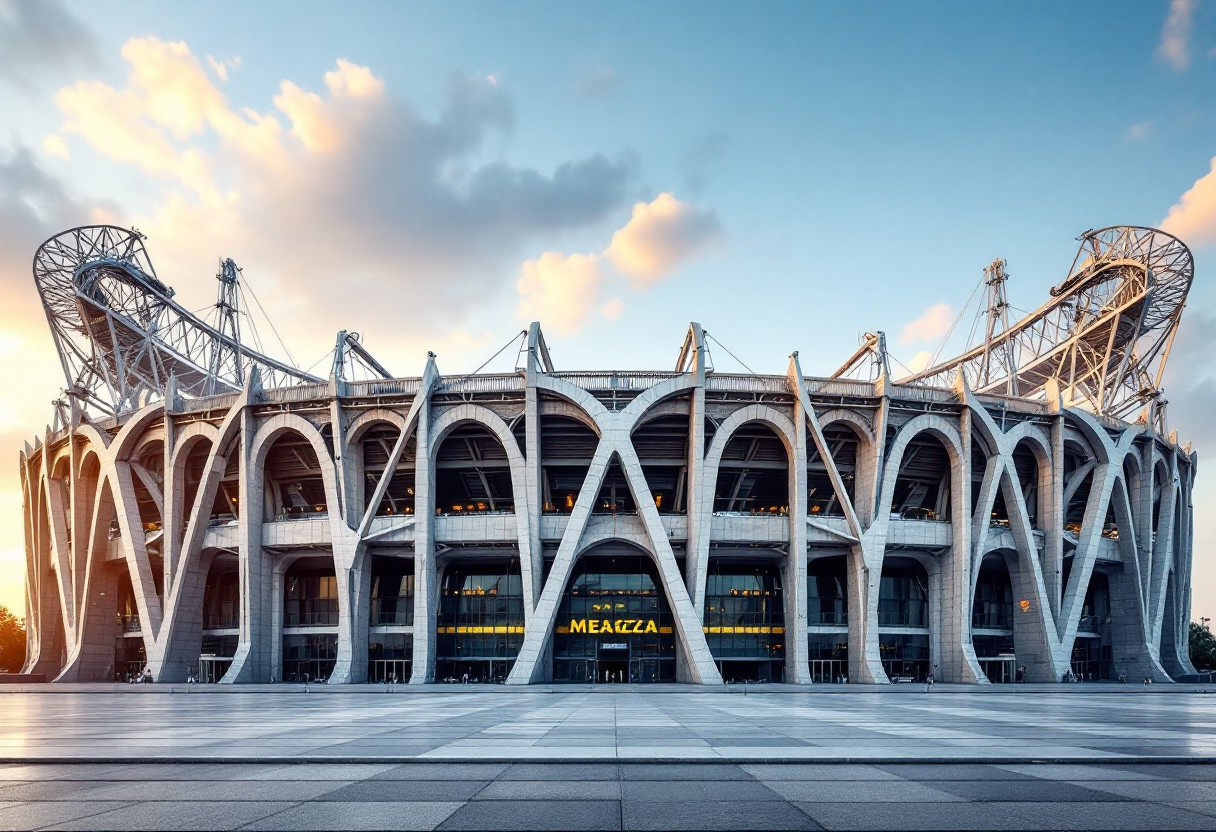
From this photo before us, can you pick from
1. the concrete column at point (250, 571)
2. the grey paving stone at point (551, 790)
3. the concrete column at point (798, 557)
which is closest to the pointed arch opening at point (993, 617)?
the concrete column at point (798, 557)

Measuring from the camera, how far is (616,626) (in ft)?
227

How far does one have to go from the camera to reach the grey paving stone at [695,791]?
1067 cm

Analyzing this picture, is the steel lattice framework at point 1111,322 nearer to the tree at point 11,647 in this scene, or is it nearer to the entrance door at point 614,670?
the entrance door at point 614,670

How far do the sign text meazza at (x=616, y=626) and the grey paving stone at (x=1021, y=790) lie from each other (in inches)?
2294

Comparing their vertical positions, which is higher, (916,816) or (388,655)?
(916,816)

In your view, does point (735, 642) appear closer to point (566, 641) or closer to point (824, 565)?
point (824, 565)

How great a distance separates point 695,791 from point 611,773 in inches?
80.4

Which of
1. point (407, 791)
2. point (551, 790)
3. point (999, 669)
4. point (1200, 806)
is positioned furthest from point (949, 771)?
point (999, 669)

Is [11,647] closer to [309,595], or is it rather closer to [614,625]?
[309,595]

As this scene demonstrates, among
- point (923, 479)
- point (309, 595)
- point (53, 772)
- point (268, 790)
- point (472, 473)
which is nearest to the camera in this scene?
point (268, 790)

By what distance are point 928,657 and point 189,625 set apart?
59.1 meters

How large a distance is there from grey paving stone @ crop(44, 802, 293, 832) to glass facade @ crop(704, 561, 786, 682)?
59.7 metres

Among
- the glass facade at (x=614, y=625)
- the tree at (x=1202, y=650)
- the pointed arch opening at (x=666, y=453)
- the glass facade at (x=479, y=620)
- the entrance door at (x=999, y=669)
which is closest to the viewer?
the pointed arch opening at (x=666, y=453)

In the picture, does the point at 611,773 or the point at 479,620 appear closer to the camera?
the point at 611,773
